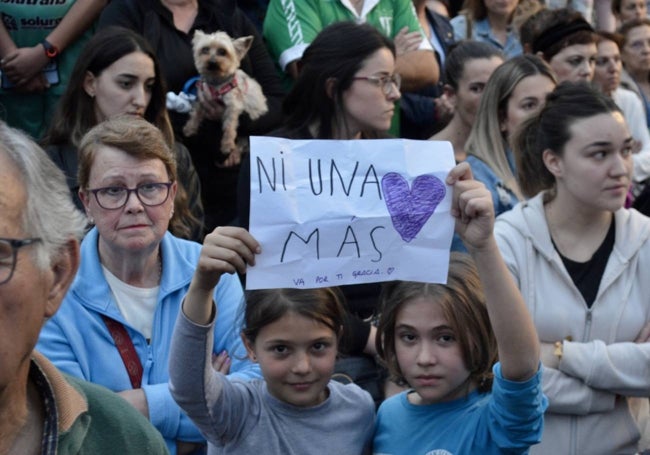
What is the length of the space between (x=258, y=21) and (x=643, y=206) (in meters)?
2.68

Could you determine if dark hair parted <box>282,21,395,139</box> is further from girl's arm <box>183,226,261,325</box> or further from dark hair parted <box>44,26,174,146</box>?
girl's arm <box>183,226,261,325</box>

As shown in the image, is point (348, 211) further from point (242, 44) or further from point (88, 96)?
point (242, 44)

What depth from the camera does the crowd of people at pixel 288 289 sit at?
228cm

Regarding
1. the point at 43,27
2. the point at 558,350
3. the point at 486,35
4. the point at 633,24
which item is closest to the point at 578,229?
the point at 558,350

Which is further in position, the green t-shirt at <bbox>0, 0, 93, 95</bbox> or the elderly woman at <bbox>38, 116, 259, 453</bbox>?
the green t-shirt at <bbox>0, 0, 93, 95</bbox>

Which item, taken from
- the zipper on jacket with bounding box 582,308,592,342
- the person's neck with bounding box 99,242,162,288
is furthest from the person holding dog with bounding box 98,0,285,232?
the zipper on jacket with bounding box 582,308,592,342

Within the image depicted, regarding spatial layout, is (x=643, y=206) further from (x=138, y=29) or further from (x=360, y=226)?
(x=360, y=226)

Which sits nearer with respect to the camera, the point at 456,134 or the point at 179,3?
the point at 456,134

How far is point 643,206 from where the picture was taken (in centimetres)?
672

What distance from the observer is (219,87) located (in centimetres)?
626

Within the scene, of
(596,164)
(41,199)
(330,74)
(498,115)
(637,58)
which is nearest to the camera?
(41,199)

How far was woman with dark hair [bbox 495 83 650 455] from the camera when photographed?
419 centimetres

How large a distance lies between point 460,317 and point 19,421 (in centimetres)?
169

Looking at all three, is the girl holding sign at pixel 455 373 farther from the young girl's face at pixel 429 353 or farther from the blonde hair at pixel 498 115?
the blonde hair at pixel 498 115
